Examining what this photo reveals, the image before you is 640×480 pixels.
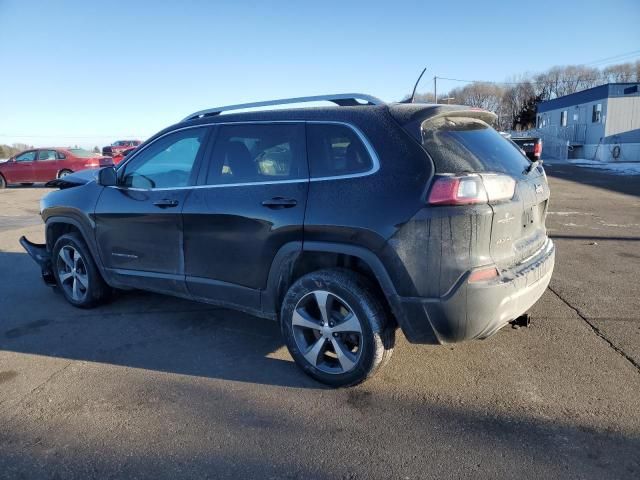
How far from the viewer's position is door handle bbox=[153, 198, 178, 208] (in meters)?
3.93

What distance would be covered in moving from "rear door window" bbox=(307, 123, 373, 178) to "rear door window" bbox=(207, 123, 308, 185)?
8cm

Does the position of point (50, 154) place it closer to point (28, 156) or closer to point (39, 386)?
point (28, 156)

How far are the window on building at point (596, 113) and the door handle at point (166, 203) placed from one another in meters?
35.0

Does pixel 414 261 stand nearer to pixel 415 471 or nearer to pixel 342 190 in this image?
pixel 342 190

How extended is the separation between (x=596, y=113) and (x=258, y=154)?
117ft

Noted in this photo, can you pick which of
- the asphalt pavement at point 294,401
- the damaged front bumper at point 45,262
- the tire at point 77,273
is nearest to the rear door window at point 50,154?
the damaged front bumper at point 45,262

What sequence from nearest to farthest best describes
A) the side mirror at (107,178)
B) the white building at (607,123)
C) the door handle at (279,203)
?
the door handle at (279,203) < the side mirror at (107,178) < the white building at (607,123)

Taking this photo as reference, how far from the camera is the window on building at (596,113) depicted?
32.4 meters

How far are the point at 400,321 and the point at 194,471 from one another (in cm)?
140

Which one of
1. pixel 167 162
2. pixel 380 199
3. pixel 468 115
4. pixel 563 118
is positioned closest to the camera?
pixel 380 199

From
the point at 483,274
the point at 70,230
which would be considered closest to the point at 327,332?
the point at 483,274

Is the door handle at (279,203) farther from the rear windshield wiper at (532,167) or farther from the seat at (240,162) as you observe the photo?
the rear windshield wiper at (532,167)

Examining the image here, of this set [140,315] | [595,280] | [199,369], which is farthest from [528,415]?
[140,315]

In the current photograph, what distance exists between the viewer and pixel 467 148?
313 cm
